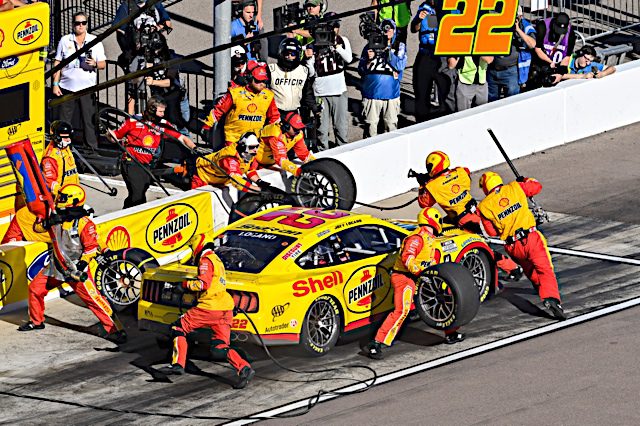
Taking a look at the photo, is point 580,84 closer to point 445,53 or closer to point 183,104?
point 445,53

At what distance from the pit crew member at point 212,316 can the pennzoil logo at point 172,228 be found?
426cm

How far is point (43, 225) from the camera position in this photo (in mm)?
16312

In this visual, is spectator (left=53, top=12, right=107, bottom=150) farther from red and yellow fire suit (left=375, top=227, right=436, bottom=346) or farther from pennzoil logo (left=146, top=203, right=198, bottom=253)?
red and yellow fire suit (left=375, top=227, right=436, bottom=346)

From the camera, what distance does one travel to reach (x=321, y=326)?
15.0 metres

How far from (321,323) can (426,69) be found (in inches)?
353

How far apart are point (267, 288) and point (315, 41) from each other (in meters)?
8.15

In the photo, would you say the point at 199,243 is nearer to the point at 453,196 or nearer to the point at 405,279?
the point at 405,279

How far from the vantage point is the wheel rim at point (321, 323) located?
1494cm

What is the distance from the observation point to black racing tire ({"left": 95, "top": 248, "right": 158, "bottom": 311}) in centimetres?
1681

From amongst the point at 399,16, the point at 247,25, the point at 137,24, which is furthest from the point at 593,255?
the point at 137,24

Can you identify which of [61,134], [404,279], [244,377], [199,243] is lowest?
[244,377]

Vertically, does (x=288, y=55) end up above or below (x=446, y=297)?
above

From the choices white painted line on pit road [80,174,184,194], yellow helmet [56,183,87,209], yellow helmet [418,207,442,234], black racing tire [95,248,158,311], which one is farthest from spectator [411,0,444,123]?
yellow helmet [56,183,87,209]

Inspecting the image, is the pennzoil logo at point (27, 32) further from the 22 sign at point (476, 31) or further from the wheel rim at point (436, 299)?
the wheel rim at point (436, 299)
